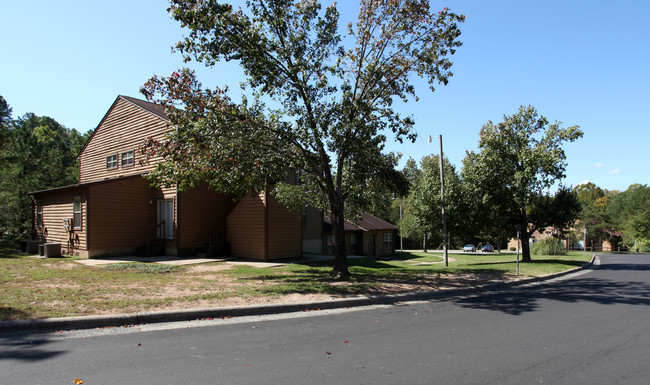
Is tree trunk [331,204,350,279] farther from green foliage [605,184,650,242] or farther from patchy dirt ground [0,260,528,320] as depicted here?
green foliage [605,184,650,242]

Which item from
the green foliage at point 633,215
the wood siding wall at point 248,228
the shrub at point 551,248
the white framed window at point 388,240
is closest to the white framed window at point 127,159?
the wood siding wall at point 248,228

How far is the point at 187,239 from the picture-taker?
18438mm

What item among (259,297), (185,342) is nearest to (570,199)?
(259,297)

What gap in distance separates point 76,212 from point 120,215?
1926mm

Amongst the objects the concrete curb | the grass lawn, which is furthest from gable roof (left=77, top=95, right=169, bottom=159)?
the concrete curb

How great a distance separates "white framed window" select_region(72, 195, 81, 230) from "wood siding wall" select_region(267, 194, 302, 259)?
28.3 ft

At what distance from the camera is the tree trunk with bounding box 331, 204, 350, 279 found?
12.5m

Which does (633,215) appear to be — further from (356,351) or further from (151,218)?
(356,351)

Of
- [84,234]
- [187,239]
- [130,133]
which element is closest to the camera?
[84,234]

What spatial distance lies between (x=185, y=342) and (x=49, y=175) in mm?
29456

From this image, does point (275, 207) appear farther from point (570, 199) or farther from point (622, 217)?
point (622, 217)

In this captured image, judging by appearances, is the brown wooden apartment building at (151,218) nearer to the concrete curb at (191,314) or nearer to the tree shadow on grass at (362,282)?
the tree shadow on grass at (362,282)

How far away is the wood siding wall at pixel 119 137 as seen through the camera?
20.2 metres

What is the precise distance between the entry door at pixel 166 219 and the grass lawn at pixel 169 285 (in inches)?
168
